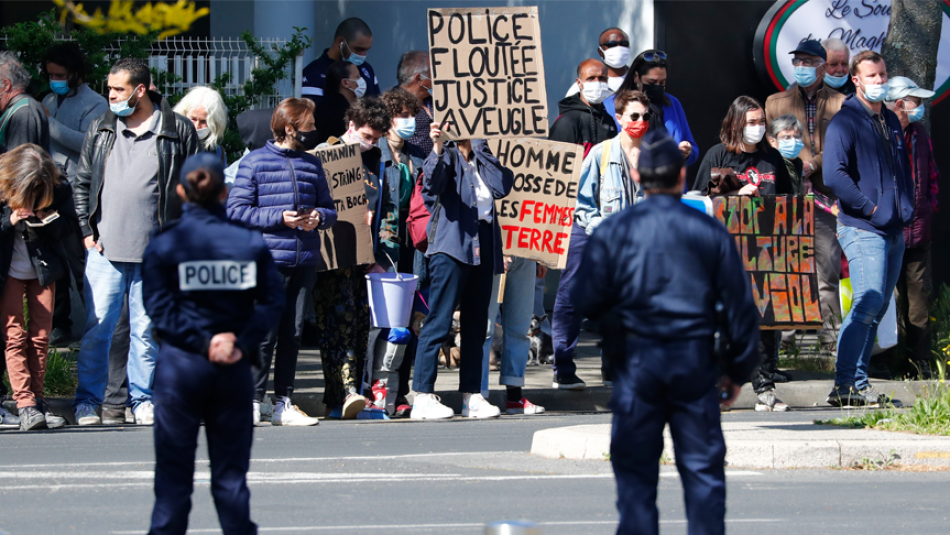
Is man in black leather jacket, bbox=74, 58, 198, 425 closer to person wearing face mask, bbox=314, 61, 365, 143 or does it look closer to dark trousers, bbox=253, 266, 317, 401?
dark trousers, bbox=253, 266, 317, 401

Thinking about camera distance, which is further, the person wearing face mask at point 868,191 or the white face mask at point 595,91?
the white face mask at point 595,91

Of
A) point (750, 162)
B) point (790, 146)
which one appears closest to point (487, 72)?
point (750, 162)

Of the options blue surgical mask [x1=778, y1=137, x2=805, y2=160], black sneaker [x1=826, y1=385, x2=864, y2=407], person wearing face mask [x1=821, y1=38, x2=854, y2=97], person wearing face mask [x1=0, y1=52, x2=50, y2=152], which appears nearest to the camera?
person wearing face mask [x1=0, y1=52, x2=50, y2=152]

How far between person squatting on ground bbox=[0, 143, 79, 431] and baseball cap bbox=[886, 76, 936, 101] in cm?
650

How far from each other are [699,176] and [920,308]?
7.07 feet

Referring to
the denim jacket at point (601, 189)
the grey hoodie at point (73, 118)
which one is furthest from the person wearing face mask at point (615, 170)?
the grey hoodie at point (73, 118)

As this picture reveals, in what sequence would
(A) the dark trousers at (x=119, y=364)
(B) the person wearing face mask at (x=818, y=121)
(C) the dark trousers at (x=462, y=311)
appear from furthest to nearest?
(B) the person wearing face mask at (x=818, y=121) → (C) the dark trousers at (x=462, y=311) → (A) the dark trousers at (x=119, y=364)

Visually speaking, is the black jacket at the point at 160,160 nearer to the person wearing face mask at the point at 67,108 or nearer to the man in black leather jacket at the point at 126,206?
the man in black leather jacket at the point at 126,206

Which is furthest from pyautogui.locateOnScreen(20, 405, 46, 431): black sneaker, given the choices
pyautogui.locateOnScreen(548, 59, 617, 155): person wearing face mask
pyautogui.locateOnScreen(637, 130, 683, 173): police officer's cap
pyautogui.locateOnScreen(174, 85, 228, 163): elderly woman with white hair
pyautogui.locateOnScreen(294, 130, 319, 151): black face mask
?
pyautogui.locateOnScreen(637, 130, 683, 173): police officer's cap

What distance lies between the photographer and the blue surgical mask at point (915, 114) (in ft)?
37.4

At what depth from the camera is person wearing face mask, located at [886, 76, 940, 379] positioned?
36.7 feet

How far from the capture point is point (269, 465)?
778 cm

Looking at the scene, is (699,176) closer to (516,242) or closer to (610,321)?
(516,242)

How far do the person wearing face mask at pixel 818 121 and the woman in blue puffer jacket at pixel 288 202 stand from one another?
15.2 feet
